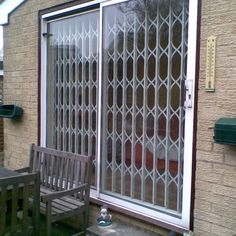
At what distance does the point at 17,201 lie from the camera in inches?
121

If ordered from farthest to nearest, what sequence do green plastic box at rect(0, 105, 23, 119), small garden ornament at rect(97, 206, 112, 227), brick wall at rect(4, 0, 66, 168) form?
green plastic box at rect(0, 105, 23, 119) → brick wall at rect(4, 0, 66, 168) → small garden ornament at rect(97, 206, 112, 227)

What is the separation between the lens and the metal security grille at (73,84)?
415cm

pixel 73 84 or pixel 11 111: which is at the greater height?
pixel 73 84

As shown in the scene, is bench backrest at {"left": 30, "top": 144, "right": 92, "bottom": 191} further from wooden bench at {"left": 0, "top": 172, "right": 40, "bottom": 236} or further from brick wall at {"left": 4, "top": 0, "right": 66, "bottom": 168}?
wooden bench at {"left": 0, "top": 172, "right": 40, "bottom": 236}

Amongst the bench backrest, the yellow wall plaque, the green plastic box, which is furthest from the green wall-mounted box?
the green plastic box

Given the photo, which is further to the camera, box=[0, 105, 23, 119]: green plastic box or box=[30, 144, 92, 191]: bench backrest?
box=[0, 105, 23, 119]: green plastic box

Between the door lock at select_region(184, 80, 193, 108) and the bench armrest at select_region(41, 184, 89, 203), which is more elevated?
the door lock at select_region(184, 80, 193, 108)

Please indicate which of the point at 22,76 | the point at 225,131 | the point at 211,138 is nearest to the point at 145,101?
the point at 211,138

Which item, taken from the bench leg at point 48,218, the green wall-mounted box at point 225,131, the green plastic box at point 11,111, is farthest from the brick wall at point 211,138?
the green plastic box at point 11,111

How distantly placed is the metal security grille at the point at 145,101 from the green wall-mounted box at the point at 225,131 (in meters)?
0.55

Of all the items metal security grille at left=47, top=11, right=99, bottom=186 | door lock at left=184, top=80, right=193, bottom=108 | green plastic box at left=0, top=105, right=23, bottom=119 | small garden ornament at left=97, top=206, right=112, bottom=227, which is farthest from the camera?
green plastic box at left=0, top=105, right=23, bottom=119

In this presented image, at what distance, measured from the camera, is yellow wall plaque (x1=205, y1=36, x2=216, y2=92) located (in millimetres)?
2942

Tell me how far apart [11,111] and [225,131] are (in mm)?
3282

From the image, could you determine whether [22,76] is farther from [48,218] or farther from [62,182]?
[48,218]
